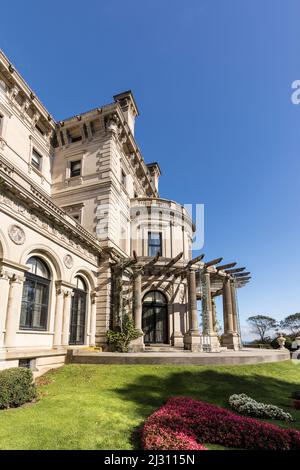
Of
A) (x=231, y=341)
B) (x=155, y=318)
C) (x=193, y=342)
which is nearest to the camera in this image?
(x=193, y=342)

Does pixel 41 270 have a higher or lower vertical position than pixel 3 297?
higher

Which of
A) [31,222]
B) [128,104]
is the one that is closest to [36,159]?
[31,222]

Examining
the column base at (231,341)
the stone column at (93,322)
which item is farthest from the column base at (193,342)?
the stone column at (93,322)

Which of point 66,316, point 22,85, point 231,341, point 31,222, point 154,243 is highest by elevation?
point 22,85

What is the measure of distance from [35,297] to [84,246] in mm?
5140

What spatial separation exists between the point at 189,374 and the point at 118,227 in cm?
1271

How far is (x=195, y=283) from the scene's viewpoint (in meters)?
22.5

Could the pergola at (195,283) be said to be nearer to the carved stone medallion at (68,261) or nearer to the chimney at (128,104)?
the carved stone medallion at (68,261)

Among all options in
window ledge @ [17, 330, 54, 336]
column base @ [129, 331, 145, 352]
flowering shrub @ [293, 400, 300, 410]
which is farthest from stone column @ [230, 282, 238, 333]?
window ledge @ [17, 330, 54, 336]

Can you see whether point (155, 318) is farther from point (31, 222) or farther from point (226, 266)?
point (31, 222)

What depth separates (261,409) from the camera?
9.01 meters

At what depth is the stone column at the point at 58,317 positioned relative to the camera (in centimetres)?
1502

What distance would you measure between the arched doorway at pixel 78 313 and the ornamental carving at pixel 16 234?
5.45 meters
